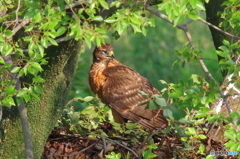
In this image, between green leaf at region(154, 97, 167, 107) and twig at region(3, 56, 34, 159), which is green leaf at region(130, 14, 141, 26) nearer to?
green leaf at region(154, 97, 167, 107)

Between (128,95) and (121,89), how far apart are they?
0.10 m

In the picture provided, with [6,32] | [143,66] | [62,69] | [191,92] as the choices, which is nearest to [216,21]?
[62,69]

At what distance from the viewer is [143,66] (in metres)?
11.0

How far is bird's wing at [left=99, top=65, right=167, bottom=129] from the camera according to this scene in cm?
606

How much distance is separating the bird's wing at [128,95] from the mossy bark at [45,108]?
1008mm

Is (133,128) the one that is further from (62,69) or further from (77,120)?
(62,69)

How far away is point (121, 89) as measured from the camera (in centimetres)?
643

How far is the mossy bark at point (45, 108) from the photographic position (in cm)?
516

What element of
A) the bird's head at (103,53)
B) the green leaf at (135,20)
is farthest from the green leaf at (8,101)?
the bird's head at (103,53)

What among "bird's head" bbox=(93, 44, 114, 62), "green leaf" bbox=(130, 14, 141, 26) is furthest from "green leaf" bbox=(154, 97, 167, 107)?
"bird's head" bbox=(93, 44, 114, 62)

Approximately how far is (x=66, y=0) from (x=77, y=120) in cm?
233

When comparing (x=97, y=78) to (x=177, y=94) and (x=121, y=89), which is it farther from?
(x=177, y=94)

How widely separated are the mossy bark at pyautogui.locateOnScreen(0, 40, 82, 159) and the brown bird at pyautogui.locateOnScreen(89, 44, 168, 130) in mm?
1015

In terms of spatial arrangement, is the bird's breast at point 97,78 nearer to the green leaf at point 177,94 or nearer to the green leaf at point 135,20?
the green leaf at point 177,94
